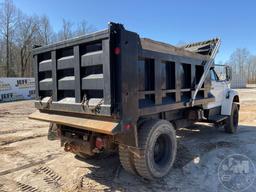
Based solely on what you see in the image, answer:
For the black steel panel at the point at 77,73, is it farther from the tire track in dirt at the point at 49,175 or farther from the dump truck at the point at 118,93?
the tire track in dirt at the point at 49,175

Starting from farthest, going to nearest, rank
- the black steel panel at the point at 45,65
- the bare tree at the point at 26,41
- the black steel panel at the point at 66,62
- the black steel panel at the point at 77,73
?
the bare tree at the point at 26,41 < the black steel panel at the point at 45,65 < the black steel panel at the point at 66,62 < the black steel panel at the point at 77,73

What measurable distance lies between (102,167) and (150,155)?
54.4 inches

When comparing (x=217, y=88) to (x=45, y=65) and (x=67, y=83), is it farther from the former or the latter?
(x=45, y=65)

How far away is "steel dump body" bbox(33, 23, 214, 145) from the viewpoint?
3842 mm

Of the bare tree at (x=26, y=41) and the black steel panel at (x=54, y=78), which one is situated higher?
the bare tree at (x=26, y=41)

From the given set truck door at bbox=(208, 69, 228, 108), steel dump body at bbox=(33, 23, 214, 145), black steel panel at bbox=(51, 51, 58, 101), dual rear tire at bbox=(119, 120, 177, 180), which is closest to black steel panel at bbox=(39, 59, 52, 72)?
steel dump body at bbox=(33, 23, 214, 145)

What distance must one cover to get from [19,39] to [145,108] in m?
48.6

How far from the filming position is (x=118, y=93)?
12.6 ft

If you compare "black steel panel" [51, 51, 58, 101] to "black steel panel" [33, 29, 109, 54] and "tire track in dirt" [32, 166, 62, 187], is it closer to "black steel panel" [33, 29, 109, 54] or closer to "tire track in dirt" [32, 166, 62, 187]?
"black steel panel" [33, 29, 109, 54]

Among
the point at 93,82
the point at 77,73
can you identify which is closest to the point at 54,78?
the point at 77,73

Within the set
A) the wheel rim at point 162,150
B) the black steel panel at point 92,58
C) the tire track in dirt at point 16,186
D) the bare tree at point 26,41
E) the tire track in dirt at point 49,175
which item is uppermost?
the bare tree at point 26,41

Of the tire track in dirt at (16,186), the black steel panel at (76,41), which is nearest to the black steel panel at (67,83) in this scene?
the black steel panel at (76,41)

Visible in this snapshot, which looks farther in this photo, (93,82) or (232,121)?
(232,121)

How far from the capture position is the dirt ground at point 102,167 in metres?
4.44
